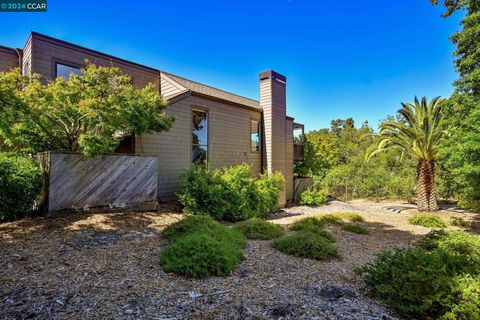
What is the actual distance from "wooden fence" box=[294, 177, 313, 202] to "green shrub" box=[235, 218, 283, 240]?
8201 millimetres

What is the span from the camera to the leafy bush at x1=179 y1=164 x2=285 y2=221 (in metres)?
7.90

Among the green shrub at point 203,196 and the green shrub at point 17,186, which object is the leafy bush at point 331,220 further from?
the green shrub at point 17,186

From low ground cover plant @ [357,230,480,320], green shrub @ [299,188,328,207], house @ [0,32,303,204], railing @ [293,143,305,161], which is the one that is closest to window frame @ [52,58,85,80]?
house @ [0,32,303,204]

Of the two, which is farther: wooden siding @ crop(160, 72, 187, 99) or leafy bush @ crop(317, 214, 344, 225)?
wooden siding @ crop(160, 72, 187, 99)

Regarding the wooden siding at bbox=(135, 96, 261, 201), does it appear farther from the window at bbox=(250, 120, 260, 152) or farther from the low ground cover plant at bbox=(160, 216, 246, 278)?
the low ground cover plant at bbox=(160, 216, 246, 278)

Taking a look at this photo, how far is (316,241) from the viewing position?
469 cm

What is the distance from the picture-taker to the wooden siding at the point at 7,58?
8273 mm

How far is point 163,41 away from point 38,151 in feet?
22.9

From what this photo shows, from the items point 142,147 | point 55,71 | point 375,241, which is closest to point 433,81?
point 375,241

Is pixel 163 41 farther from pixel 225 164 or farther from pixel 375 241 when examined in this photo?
pixel 375 241

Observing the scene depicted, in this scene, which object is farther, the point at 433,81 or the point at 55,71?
the point at 433,81

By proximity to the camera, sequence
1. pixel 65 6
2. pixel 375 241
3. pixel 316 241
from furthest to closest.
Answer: pixel 65 6, pixel 375 241, pixel 316 241

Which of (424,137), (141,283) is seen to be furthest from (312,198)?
(141,283)

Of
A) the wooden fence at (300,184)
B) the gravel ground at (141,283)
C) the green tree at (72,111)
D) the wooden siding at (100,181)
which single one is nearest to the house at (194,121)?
the wooden fence at (300,184)
